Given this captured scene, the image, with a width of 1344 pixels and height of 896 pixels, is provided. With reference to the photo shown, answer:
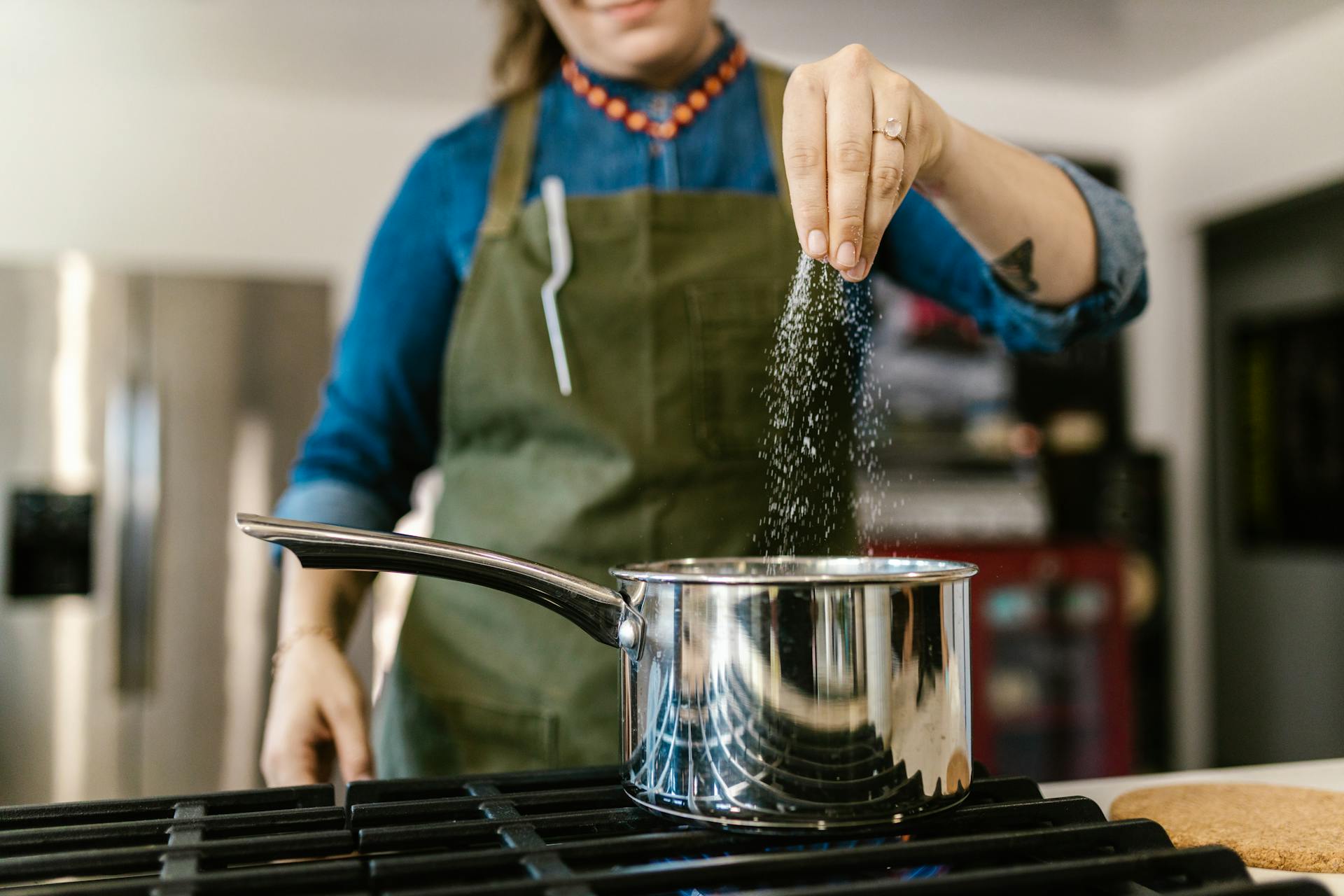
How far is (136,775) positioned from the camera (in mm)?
2576

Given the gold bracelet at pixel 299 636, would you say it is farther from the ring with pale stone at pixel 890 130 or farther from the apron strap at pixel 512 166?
the ring with pale stone at pixel 890 130

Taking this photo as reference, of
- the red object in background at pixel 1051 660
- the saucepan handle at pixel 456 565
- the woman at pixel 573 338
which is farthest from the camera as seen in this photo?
the red object in background at pixel 1051 660

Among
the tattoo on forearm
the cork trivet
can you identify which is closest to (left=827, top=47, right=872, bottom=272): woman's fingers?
the tattoo on forearm

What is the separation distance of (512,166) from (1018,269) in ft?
1.56

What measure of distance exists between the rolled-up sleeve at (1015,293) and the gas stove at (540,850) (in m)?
0.38

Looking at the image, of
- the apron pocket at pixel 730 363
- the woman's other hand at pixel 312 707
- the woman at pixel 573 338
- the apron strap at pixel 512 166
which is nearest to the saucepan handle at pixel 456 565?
the woman's other hand at pixel 312 707

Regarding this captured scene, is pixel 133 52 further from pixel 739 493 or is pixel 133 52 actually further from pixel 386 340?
pixel 739 493

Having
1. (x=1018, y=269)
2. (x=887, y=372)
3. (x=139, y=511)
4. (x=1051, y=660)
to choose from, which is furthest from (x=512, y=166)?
(x=1051, y=660)

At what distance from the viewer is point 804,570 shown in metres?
0.66

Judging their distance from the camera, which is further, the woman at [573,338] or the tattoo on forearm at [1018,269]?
the woman at [573,338]

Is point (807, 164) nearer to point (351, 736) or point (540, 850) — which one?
point (540, 850)

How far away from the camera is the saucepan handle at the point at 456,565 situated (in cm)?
55

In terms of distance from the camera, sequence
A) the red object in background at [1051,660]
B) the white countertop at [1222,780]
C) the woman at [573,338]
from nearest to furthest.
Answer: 1. the white countertop at [1222,780]
2. the woman at [573,338]
3. the red object in background at [1051,660]

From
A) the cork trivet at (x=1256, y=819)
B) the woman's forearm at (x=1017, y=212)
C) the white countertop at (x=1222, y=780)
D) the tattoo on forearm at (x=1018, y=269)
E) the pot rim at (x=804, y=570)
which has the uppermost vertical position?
the woman's forearm at (x=1017, y=212)
